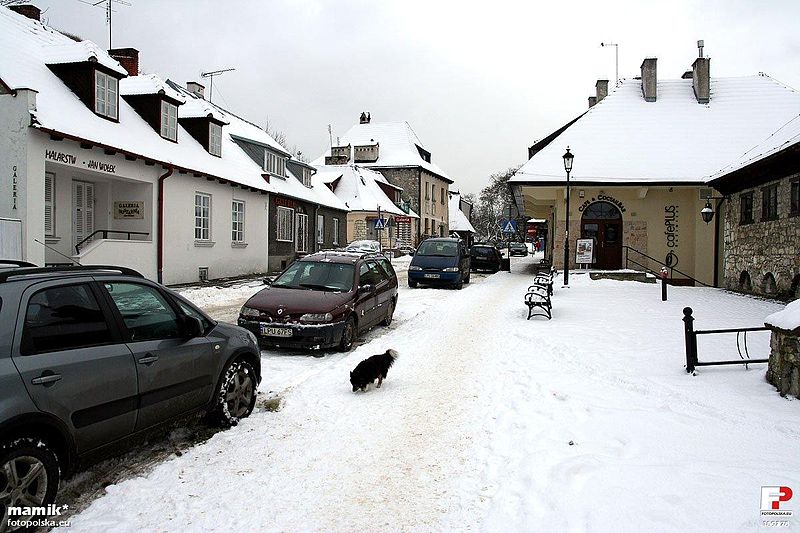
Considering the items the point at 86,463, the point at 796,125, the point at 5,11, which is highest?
the point at 5,11

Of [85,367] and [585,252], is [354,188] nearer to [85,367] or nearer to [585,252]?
[585,252]

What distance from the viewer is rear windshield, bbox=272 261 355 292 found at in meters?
9.96

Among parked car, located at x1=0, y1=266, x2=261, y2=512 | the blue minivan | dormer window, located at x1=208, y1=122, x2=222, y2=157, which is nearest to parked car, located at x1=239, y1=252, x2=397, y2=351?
parked car, located at x1=0, y1=266, x2=261, y2=512

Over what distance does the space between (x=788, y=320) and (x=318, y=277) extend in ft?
23.0

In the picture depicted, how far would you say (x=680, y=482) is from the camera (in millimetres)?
4285

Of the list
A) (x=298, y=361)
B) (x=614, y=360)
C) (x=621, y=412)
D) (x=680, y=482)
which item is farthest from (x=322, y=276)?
(x=680, y=482)

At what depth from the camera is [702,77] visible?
90.0 feet

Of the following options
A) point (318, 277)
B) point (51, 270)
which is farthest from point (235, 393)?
point (318, 277)

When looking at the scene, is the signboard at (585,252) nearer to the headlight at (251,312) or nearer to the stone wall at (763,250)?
the stone wall at (763,250)

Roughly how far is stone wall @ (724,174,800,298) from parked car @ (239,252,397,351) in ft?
33.0

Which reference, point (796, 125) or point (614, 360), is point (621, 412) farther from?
point (796, 125)

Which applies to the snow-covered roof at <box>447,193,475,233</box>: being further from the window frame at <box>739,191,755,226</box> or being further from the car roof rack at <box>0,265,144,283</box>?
the car roof rack at <box>0,265,144,283</box>

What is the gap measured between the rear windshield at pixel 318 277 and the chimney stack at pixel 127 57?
15.2 m

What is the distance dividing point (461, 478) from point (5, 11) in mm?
19179
